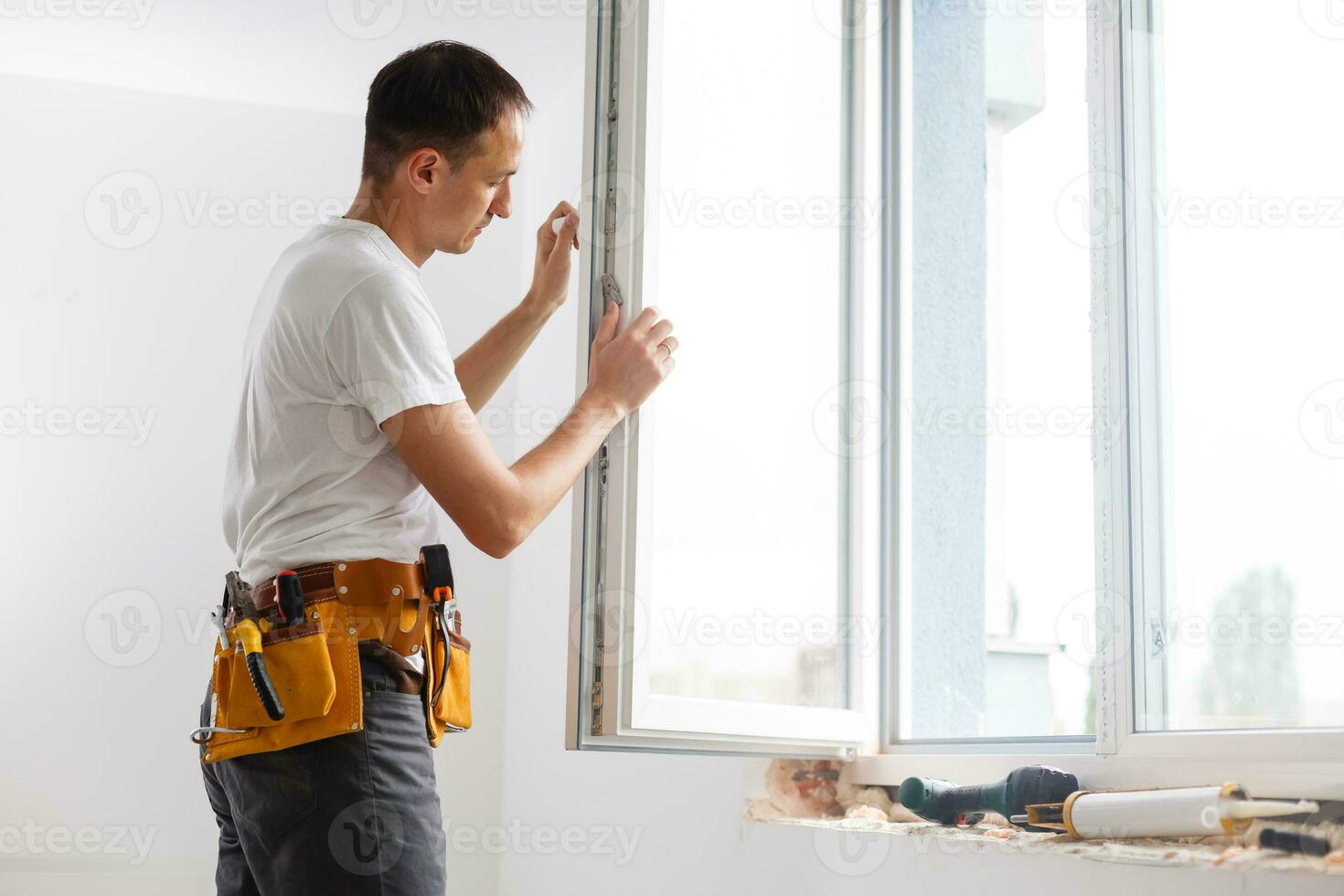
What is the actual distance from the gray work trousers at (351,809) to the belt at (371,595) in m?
0.04

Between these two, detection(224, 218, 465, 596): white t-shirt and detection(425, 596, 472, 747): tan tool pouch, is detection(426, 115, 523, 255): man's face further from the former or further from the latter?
detection(425, 596, 472, 747): tan tool pouch

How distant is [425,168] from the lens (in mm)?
1419

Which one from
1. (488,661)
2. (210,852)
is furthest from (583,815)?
(210,852)

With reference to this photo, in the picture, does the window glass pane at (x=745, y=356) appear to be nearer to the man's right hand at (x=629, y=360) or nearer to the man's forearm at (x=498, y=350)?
the man's right hand at (x=629, y=360)

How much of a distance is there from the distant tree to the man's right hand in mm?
737

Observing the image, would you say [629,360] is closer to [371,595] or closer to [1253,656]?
[371,595]

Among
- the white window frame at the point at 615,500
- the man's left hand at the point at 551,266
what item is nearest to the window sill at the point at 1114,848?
the white window frame at the point at 615,500

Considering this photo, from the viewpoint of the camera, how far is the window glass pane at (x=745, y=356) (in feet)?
5.32

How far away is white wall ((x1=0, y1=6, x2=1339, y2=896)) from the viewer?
2.83 m

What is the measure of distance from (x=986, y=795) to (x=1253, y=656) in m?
0.37

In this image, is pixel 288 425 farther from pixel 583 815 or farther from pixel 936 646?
pixel 583 815

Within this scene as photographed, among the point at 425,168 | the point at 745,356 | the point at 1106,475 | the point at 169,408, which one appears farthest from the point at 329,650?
the point at 169,408

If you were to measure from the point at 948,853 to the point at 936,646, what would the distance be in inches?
21.6

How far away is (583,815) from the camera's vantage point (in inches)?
102
